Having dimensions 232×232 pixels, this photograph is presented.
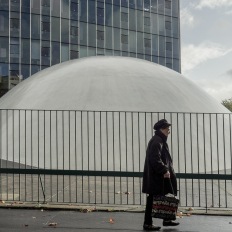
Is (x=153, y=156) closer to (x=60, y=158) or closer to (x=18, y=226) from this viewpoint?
(x=18, y=226)

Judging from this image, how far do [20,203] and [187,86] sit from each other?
38.3ft

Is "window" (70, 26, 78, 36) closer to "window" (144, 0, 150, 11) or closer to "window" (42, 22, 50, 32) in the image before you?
"window" (42, 22, 50, 32)

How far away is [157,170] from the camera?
6801 millimetres

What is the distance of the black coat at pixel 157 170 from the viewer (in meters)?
6.82

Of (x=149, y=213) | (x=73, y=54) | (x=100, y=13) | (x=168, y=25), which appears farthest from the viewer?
(x=168, y=25)

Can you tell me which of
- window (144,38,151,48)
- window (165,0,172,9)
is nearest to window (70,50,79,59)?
window (144,38,151,48)

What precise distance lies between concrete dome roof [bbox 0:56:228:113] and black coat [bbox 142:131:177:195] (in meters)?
8.96

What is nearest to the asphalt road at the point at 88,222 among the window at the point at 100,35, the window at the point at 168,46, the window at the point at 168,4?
the window at the point at 100,35

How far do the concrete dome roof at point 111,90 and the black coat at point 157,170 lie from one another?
29.4 feet

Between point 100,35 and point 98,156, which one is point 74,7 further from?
point 98,156

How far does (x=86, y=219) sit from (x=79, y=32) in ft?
144

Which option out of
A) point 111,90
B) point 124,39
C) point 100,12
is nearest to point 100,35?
point 100,12

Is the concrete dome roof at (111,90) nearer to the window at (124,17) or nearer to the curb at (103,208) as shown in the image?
the curb at (103,208)

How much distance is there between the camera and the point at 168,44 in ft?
190
